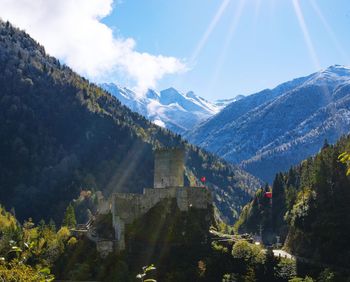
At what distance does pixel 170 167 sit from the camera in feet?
328

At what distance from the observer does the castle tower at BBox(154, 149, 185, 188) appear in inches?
3939

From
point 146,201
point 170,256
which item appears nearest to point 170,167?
point 146,201

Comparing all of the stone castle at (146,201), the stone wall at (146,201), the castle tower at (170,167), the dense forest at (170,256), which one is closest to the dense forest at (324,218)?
the dense forest at (170,256)

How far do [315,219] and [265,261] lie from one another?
16453 mm

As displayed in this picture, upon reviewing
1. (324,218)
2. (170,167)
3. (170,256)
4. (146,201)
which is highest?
(170,167)

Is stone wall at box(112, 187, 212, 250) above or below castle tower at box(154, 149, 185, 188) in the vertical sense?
below

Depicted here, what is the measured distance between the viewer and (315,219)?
99500 millimetres

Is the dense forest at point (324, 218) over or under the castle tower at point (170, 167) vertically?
under

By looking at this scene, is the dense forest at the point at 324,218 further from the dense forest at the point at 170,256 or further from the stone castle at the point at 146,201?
the stone castle at the point at 146,201

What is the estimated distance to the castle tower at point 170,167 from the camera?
328ft

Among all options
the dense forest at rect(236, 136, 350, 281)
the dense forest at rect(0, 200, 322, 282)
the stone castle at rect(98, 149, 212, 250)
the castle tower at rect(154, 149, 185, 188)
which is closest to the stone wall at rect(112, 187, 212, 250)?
the stone castle at rect(98, 149, 212, 250)

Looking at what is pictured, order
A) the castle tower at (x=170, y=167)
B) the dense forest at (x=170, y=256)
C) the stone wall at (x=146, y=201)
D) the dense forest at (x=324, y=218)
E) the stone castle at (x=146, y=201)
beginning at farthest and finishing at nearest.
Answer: the castle tower at (x=170, y=167)
the stone wall at (x=146, y=201)
the stone castle at (x=146, y=201)
the dense forest at (x=324, y=218)
the dense forest at (x=170, y=256)

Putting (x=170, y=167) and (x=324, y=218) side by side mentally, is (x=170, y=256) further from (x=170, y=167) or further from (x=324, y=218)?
(x=324, y=218)

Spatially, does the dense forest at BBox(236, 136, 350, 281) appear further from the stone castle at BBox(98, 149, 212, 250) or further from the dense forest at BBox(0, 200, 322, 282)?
the stone castle at BBox(98, 149, 212, 250)
